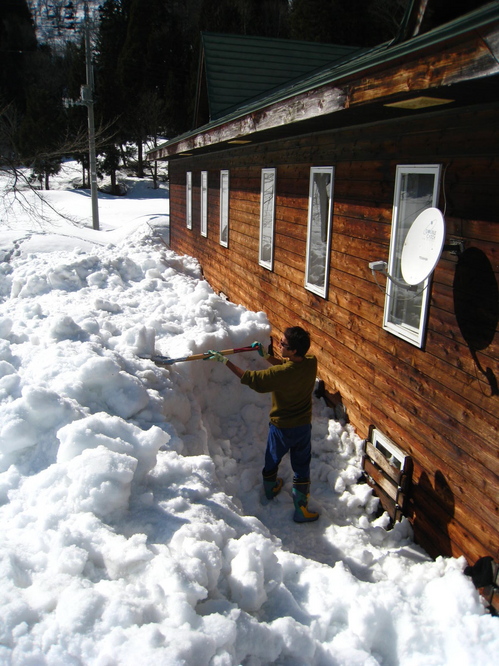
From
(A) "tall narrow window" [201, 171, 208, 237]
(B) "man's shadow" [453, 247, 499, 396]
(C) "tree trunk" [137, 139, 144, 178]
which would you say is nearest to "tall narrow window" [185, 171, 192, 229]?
(A) "tall narrow window" [201, 171, 208, 237]

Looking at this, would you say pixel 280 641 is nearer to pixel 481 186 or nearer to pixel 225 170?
pixel 481 186

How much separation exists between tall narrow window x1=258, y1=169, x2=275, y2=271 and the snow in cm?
215

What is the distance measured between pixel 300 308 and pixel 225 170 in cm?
452

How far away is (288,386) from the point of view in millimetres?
4633

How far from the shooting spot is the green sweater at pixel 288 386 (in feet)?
15.0

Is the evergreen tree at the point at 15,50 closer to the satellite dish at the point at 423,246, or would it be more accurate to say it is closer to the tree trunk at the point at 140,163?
the tree trunk at the point at 140,163

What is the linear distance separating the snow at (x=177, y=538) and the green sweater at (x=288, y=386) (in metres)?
0.80

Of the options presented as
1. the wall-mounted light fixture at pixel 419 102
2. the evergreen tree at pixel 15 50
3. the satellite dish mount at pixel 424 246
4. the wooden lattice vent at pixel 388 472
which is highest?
the evergreen tree at pixel 15 50

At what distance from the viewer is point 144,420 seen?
179 inches

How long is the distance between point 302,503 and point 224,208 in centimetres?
680

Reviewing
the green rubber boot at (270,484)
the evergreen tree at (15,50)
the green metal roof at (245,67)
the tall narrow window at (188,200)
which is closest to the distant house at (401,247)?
the green rubber boot at (270,484)

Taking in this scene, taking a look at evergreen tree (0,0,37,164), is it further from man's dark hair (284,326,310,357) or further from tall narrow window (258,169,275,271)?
man's dark hair (284,326,310,357)

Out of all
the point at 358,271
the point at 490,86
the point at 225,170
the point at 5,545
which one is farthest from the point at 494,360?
the point at 225,170

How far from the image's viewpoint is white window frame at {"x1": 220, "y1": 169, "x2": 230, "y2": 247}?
10.1 metres
